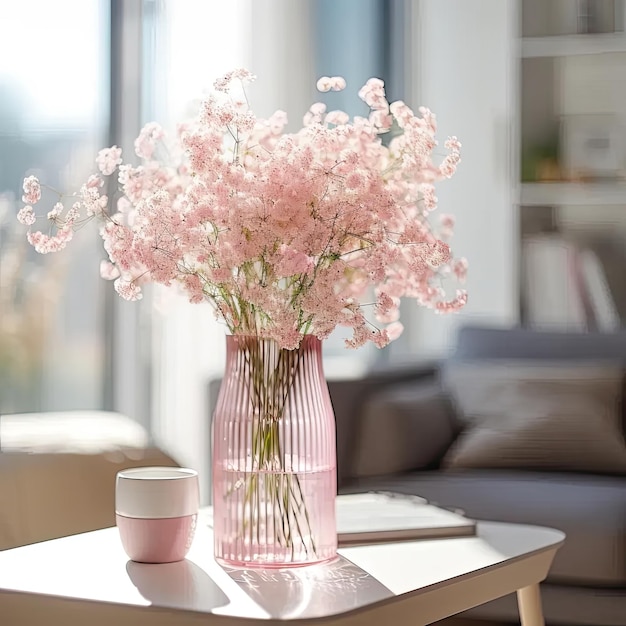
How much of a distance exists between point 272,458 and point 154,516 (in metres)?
0.18

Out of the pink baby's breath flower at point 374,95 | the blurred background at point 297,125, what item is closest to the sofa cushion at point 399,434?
the blurred background at point 297,125

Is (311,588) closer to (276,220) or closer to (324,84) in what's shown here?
(276,220)

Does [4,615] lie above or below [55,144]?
below

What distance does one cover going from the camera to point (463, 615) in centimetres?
260

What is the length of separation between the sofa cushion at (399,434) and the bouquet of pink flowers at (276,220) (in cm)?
123

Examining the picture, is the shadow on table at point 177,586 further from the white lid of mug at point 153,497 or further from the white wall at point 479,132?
the white wall at point 479,132

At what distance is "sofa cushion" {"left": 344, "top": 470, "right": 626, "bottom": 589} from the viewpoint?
2.49m

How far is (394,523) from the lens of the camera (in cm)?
185

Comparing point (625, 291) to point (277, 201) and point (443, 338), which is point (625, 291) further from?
point (277, 201)

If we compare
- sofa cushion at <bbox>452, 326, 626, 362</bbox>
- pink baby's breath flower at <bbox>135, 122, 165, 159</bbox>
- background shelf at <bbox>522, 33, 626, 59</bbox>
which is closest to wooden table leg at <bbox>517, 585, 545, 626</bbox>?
pink baby's breath flower at <bbox>135, 122, 165, 159</bbox>

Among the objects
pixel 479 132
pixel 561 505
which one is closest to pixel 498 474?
pixel 561 505

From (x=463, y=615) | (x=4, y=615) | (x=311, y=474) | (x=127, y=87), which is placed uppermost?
(x=127, y=87)

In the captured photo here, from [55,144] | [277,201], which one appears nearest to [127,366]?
[55,144]

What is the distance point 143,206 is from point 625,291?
283 centimetres
